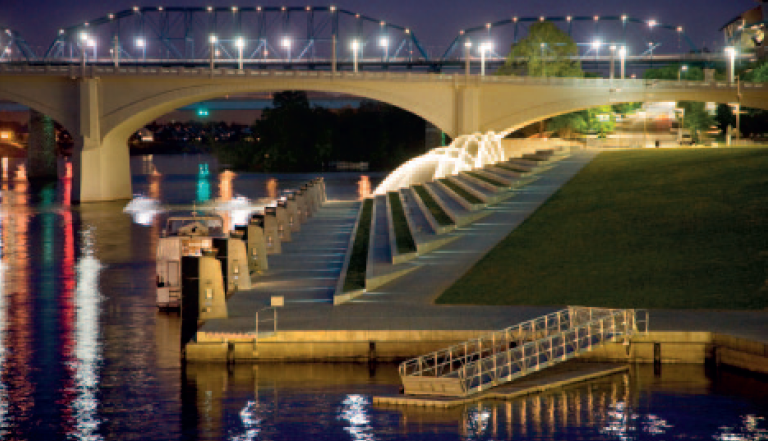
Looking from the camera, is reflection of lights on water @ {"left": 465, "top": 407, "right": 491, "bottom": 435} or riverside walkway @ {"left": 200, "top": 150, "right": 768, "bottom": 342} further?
riverside walkway @ {"left": 200, "top": 150, "right": 768, "bottom": 342}

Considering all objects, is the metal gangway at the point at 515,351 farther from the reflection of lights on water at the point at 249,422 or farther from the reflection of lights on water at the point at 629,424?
the reflection of lights on water at the point at 249,422

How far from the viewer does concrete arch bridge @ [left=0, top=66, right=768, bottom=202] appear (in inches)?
3487

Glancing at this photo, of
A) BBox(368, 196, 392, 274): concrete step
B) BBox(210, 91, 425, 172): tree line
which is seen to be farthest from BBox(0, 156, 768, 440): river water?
BBox(210, 91, 425, 172): tree line

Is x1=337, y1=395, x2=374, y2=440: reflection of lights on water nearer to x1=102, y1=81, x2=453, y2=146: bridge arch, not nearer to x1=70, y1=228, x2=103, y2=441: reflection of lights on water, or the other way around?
x1=70, y1=228, x2=103, y2=441: reflection of lights on water

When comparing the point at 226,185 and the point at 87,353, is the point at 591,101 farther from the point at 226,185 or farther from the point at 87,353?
the point at 87,353

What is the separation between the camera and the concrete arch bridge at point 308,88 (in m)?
88.6

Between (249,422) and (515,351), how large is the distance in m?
5.24

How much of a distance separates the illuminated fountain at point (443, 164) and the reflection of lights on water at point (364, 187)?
24.6 feet

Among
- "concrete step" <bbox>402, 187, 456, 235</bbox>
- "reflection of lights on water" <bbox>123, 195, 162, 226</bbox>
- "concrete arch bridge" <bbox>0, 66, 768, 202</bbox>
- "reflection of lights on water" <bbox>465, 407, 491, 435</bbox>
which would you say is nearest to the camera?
"reflection of lights on water" <bbox>465, 407, 491, 435</bbox>

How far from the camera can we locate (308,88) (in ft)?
292

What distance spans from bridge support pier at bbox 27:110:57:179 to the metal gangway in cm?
11173

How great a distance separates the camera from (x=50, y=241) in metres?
53.8

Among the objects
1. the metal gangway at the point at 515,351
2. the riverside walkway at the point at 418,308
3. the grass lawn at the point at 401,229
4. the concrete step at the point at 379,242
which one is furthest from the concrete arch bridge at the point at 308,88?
the metal gangway at the point at 515,351

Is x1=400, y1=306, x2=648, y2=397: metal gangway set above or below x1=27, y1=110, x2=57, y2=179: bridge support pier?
below
